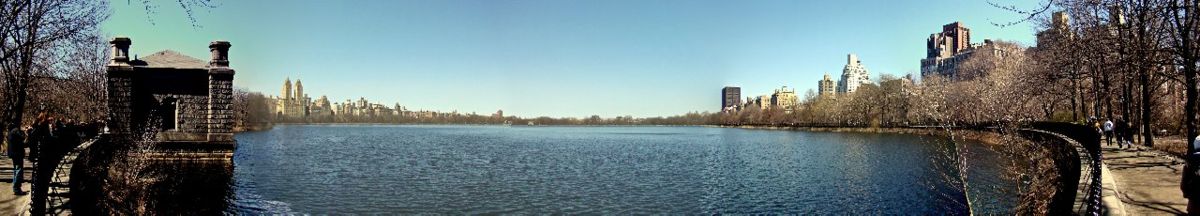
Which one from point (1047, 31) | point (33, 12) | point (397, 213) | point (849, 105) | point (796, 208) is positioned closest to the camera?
point (397, 213)

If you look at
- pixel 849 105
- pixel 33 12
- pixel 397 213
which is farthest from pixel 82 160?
pixel 849 105

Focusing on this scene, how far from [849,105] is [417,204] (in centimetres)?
8751

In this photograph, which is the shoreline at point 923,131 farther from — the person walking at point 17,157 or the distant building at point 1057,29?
the person walking at point 17,157

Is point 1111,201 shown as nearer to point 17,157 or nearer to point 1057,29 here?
point 17,157

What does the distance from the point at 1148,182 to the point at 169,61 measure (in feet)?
122

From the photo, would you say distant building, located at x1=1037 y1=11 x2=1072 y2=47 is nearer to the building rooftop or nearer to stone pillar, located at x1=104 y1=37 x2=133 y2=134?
the building rooftop

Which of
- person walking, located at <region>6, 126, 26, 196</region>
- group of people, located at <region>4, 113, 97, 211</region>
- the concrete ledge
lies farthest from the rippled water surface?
person walking, located at <region>6, 126, 26, 196</region>

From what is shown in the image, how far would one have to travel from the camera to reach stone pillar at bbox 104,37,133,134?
1185 inches

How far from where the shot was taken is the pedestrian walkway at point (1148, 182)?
11.2m

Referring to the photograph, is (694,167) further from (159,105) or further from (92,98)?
(92,98)

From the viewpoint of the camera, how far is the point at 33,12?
22641 mm

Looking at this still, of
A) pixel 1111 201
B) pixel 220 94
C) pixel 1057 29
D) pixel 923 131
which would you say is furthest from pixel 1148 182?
pixel 923 131

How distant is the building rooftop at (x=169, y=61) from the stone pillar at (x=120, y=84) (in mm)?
691

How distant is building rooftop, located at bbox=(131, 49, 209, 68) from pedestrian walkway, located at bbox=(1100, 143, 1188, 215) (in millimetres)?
34828
